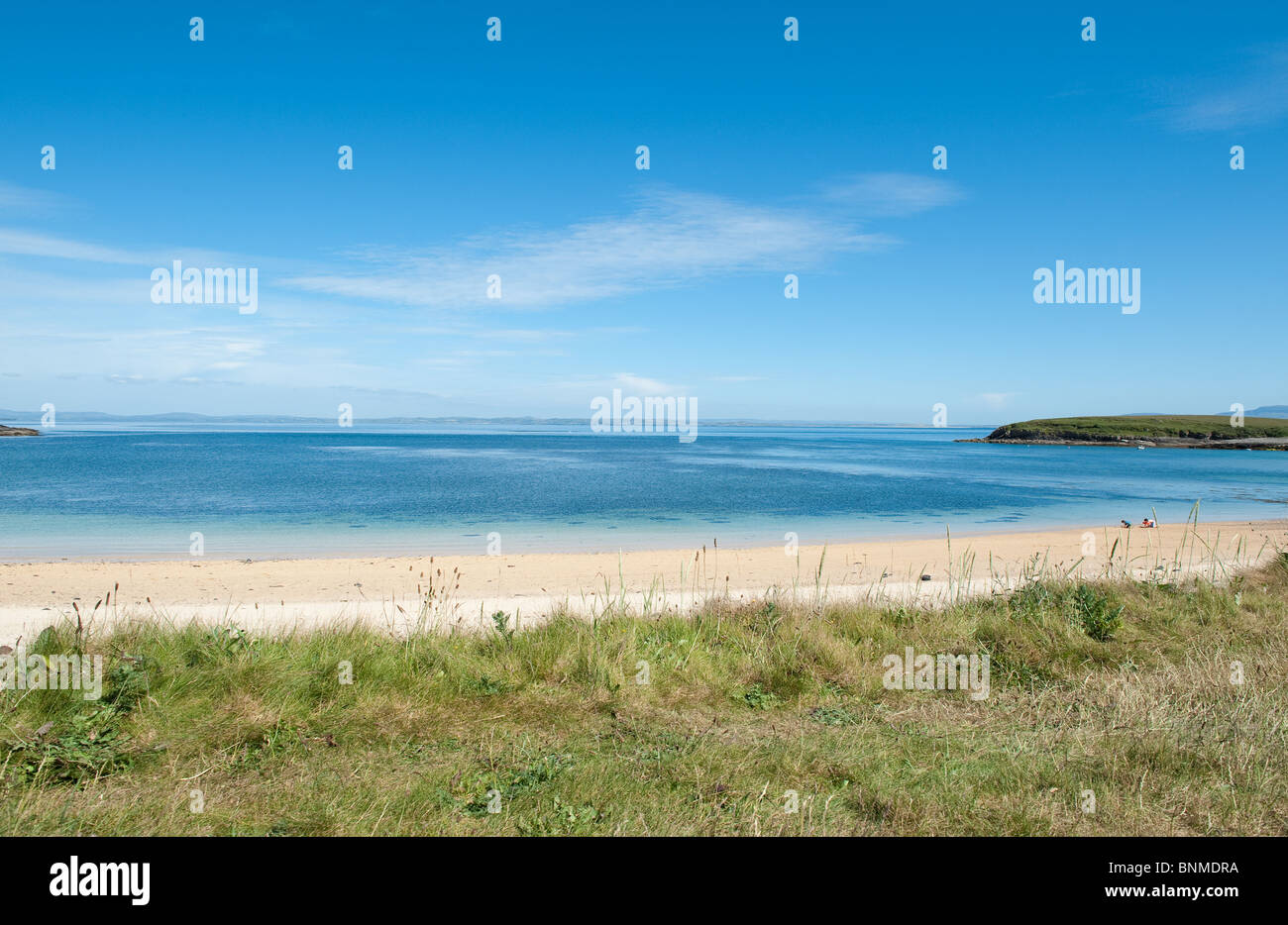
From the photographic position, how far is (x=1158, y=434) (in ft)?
394

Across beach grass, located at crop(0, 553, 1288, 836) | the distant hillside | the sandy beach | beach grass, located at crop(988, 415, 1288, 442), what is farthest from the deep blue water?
beach grass, located at crop(988, 415, 1288, 442)

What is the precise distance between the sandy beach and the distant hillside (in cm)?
10830

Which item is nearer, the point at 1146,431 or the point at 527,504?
the point at 527,504

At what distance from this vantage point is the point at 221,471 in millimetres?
52812

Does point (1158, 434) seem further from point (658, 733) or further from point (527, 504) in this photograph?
point (658, 733)

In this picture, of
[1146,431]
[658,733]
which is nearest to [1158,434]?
[1146,431]

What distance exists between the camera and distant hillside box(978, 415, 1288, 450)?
109062 mm

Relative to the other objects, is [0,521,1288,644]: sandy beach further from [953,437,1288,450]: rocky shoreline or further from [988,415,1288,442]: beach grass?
[988,415,1288,442]: beach grass

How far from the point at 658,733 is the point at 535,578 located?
10.9 meters

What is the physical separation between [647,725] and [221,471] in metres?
56.3

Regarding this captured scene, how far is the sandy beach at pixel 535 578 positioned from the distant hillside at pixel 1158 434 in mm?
108300

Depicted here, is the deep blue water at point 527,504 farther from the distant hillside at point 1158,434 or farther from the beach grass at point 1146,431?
the beach grass at point 1146,431

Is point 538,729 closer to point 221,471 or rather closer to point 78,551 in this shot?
point 78,551
